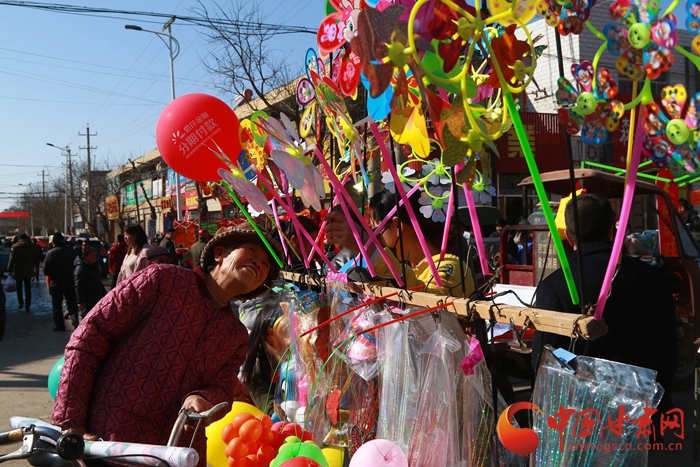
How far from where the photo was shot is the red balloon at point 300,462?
2031 mm

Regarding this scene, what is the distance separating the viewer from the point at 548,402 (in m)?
1.48

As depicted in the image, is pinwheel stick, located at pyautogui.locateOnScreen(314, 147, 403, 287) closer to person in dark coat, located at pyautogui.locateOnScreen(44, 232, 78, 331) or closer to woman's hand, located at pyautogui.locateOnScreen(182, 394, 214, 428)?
woman's hand, located at pyautogui.locateOnScreen(182, 394, 214, 428)

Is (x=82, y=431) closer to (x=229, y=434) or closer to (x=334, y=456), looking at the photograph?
(x=229, y=434)

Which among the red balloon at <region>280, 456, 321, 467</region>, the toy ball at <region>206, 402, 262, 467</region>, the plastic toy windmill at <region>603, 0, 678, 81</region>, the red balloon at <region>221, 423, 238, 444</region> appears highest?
the plastic toy windmill at <region>603, 0, 678, 81</region>

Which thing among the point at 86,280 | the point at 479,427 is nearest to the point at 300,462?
the point at 479,427

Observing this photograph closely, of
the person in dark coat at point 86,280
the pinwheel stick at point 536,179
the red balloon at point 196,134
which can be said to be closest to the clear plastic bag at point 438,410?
the pinwheel stick at point 536,179

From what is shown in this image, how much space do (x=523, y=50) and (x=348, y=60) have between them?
623 millimetres

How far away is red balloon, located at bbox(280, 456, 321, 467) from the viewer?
2031 millimetres

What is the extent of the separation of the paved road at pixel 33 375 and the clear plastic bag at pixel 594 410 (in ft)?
2.54

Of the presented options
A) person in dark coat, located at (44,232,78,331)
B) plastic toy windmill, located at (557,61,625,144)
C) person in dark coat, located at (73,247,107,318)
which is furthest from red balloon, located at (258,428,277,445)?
person in dark coat, located at (44,232,78,331)

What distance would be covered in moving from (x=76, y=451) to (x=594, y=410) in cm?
130

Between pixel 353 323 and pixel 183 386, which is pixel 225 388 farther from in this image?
pixel 353 323

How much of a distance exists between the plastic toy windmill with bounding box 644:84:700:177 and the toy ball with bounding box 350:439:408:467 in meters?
1.14

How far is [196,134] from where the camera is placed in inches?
131
